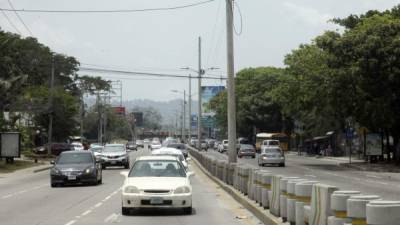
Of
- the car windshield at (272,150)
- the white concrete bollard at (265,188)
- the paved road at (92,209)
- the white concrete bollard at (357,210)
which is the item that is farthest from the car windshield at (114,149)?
the white concrete bollard at (357,210)

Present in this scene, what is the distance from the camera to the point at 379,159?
57312 mm

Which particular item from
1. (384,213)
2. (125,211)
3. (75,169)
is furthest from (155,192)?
(75,169)

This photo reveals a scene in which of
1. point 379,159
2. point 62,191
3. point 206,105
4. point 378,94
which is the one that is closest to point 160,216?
point 62,191

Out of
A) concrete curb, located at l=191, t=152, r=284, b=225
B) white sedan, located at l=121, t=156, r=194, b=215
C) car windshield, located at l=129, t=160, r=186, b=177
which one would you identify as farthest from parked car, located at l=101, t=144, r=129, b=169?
white sedan, located at l=121, t=156, r=194, b=215

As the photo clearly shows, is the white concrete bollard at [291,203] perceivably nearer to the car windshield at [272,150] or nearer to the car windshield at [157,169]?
the car windshield at [157,169]

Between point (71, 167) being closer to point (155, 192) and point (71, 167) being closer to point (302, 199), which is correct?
point (155, 192)

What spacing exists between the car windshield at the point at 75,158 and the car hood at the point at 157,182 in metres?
12.2

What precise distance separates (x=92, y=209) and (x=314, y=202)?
9.39 meters

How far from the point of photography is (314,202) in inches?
425

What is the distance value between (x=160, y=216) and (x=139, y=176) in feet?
4.55

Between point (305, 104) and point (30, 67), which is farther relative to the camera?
point (30, 67)

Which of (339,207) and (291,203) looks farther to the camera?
(291,203)

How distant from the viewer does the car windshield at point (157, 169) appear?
18141 mm

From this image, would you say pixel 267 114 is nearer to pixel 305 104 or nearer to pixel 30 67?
pixel 30 67
